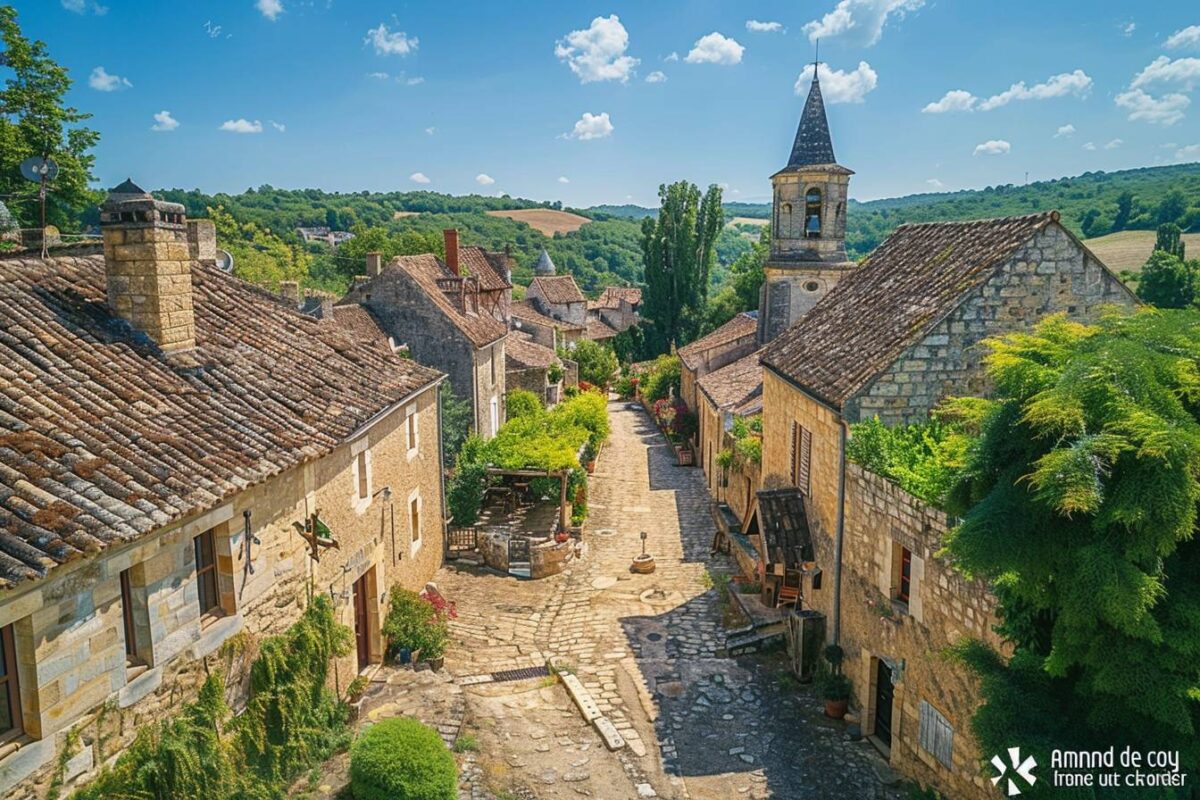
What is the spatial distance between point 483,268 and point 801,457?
2191cm

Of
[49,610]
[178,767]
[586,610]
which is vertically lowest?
[586,610]

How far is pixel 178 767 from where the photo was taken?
7590 millimetres

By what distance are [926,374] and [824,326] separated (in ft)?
12.8

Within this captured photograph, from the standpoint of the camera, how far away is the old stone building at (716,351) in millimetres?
32875

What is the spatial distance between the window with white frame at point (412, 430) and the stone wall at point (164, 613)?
2244mm

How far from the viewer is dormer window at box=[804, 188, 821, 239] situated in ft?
88.2

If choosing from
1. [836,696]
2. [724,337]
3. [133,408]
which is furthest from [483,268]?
[133,408]

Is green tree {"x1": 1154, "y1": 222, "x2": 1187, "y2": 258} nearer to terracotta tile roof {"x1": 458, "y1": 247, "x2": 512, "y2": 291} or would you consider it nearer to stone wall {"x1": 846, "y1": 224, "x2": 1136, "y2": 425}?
terracotta tile roof {"x1": 458, "y1": 247, "x2": 512, "y2": 291}

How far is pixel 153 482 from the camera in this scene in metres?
7.44

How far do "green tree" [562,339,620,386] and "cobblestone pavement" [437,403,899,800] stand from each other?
2789 cm

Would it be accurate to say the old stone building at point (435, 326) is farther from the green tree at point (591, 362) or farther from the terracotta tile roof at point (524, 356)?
the green tree at point (591, 362)

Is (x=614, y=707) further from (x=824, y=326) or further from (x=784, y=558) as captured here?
(x=824, y=326)

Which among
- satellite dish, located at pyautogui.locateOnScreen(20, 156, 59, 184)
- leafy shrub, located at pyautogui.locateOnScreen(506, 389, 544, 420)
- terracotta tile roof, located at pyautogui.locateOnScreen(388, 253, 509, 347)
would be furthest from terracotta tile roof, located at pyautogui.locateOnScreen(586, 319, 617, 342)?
satellite dish, located at pyautogui.locateOnScreen(20, 156, 59, 184)

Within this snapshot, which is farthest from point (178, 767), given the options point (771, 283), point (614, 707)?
point (771, 283)
